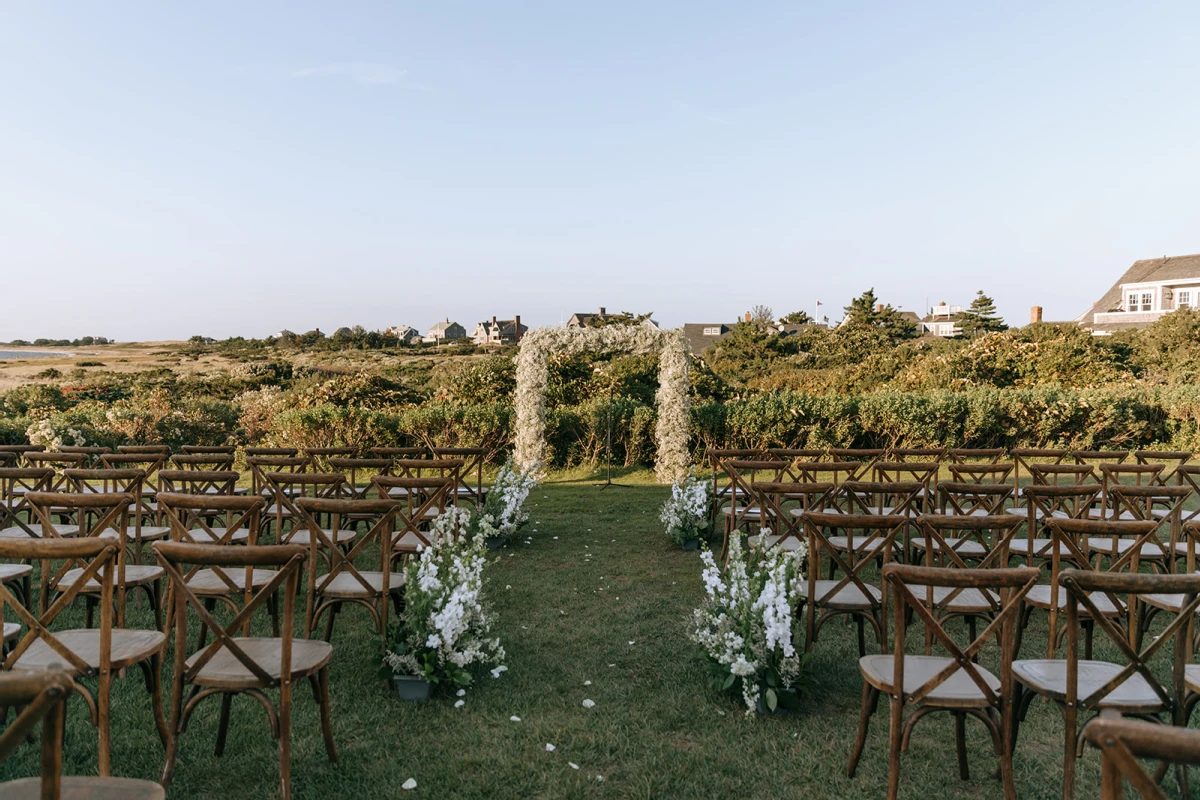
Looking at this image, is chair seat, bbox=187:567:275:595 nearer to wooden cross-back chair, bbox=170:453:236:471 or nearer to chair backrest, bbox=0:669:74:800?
wooden cross-back chair, bbox=170:453:236:471

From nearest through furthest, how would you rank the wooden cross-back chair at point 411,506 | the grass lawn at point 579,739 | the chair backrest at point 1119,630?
the chair backrest at point 1119,630 < the grass lawn at point 579,739 < the wooden cross-back chair at point 411,506

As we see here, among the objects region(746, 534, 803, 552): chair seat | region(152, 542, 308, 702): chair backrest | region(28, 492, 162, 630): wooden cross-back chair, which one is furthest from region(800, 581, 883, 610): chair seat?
region(28, 492, 162, 630): wooden cross-back chair

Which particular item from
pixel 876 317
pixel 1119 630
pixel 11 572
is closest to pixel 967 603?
pixel 1119 630

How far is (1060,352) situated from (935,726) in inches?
836

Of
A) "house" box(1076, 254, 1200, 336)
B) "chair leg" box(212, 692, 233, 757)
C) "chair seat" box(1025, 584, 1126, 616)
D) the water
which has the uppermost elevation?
"house" box(1076, 254, 1200, 336)

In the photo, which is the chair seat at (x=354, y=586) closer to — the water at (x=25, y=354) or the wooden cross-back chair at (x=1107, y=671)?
the wooden cross-back chair at (x=1107, y=671)

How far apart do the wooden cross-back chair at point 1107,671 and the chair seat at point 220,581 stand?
3.44m

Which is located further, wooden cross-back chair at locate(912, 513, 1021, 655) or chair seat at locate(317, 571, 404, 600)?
chair seat at locate(317, 571, 404, 600)

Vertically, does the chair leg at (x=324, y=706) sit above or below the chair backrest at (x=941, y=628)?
below

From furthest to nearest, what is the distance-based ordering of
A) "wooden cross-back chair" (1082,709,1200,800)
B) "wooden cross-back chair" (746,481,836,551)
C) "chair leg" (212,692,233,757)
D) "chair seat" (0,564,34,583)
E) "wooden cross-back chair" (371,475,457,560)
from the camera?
1. "wooden cross-back chair" (746,481,836,551)
2. "wooden cross-back chair" (371,475,457,560)
3. "chair seat" (0,564,34,583)
4. "chair leg" (212,692,233,757)
5. "wooden cross-back chair" (1082,709,1200,800)

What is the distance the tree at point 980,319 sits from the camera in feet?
168

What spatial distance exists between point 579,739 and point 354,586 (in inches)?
61.6

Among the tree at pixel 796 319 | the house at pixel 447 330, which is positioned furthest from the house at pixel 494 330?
the tree at pixel 796 319

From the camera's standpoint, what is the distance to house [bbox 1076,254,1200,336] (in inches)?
1692
